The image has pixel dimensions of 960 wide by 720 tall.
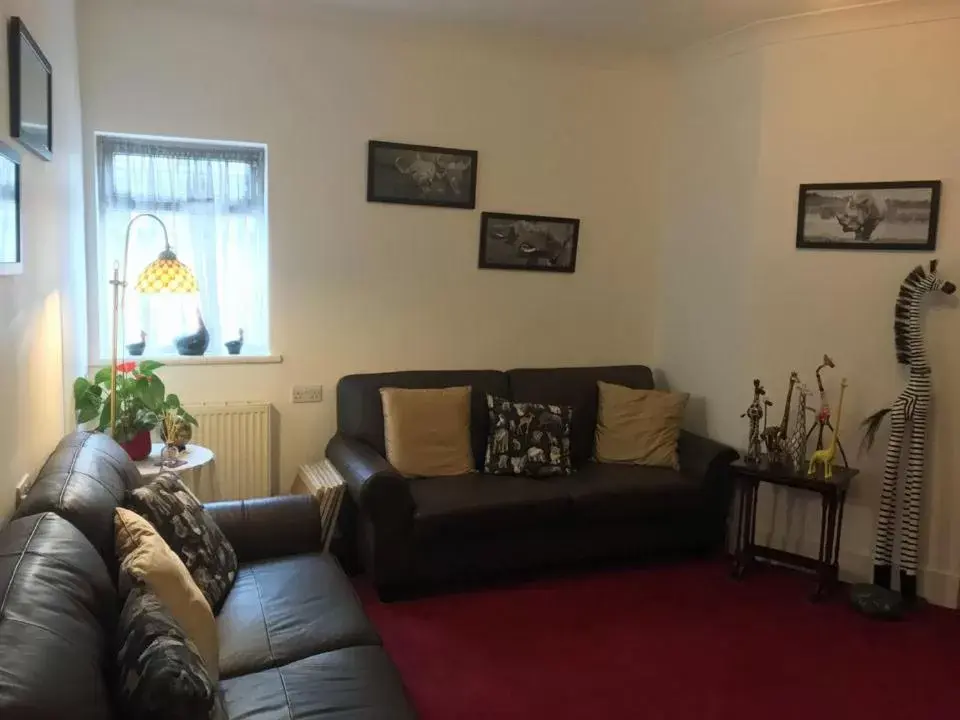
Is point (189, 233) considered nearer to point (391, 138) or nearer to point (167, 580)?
point (391, 138)

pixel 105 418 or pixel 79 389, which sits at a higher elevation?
pixel 79 389

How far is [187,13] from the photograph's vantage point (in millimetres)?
3586

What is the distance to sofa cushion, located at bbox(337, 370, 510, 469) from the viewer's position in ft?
12.5

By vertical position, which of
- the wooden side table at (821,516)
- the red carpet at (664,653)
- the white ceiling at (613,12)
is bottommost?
the red carpet at (664,653)

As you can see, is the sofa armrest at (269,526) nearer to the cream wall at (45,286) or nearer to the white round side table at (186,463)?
the white round side table at (186,463)

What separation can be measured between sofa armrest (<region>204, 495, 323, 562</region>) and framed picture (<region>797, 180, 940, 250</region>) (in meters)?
2.71

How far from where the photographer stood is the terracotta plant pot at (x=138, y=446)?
3232 mm

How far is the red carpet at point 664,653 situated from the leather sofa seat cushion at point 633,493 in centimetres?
33

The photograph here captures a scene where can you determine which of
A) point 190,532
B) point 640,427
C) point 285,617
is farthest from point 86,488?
point 640,427

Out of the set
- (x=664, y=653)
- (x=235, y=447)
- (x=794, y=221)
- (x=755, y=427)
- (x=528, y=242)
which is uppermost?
(x=794, y=221)

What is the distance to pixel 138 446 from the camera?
326 centimetres

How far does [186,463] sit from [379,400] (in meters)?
0.99

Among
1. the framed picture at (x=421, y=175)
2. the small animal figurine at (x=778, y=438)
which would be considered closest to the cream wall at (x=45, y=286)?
the framed picture at (x=421, y=175)

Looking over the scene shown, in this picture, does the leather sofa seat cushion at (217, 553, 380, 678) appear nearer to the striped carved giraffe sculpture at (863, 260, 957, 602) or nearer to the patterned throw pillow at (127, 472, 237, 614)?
the patterned throw pillow at (127, 472, 237, 614)
